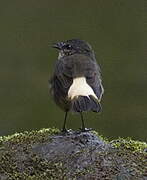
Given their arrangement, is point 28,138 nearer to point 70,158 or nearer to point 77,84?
point 70,158

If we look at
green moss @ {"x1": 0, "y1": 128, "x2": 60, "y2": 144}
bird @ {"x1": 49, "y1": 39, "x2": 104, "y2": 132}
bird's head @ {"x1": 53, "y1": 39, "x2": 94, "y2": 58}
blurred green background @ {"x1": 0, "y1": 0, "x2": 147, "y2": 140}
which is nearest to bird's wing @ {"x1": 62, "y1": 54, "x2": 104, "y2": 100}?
bird @ {"x1": 49, "y1": 39, "x2": 104, "y2": 132}

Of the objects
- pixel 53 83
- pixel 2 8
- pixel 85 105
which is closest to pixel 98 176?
pixel 85 105

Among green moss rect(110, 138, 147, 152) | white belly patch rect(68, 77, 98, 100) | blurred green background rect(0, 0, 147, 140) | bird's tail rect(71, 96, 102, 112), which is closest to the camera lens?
green moss rect(110, 138, 147, 152)

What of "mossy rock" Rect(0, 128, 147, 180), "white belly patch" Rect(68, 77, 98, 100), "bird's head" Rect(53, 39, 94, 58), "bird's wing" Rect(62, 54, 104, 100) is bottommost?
"mossy rock" Rect(0, 128, 147, 180)

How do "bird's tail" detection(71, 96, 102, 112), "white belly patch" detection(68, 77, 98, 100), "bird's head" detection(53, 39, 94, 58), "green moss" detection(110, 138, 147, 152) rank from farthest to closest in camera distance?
"bird's head" detection(53, 39, 94, 58), "white belly patch" detection(68, 77, 98, 100), "bird's tail" detection(71, 96, 102, 112), "green moss" detection(110, 138, 147, 152)

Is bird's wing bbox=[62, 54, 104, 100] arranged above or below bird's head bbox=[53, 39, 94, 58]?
below

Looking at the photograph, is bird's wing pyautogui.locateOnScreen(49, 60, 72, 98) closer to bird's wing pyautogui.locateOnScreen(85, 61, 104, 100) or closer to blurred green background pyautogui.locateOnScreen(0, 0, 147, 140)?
bird's wing pyautogui.locateOnScreen(85, 61, 104, 100)

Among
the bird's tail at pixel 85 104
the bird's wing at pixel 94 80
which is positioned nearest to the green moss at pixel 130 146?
the bird's tail at pixel 85 104
